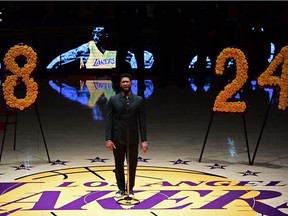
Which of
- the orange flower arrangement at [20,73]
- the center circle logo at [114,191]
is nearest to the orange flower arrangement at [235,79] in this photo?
the center circle logo at [114,191]

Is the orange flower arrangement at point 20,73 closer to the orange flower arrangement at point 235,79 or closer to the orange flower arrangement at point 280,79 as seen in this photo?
the orange flower arrangement at point 235,79

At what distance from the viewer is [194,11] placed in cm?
2577

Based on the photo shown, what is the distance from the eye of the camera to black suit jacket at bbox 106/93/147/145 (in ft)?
39.0

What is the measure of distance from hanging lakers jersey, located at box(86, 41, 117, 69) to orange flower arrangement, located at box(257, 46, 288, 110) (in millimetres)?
12223

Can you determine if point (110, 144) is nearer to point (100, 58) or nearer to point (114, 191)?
point (114, 191)

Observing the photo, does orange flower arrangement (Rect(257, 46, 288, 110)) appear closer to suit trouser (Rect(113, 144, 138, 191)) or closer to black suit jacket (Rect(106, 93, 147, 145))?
black suit jacket (Rect(106, 93, 147, 145))

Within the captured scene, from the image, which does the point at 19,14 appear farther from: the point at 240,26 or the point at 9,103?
the point at 9,103

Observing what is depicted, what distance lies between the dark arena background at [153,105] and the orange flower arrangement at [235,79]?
0.02 meters

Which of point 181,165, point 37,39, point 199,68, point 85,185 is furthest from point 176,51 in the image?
point 85,185

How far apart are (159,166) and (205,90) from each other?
979 centimetres

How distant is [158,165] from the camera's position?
567 inches

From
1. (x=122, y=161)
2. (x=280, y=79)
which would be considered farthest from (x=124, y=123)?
(x=280, y=79)

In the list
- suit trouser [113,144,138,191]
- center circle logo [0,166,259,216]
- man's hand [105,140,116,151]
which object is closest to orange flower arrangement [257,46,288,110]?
center circle logo [0,166,259,216]

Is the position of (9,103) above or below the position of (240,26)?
below
